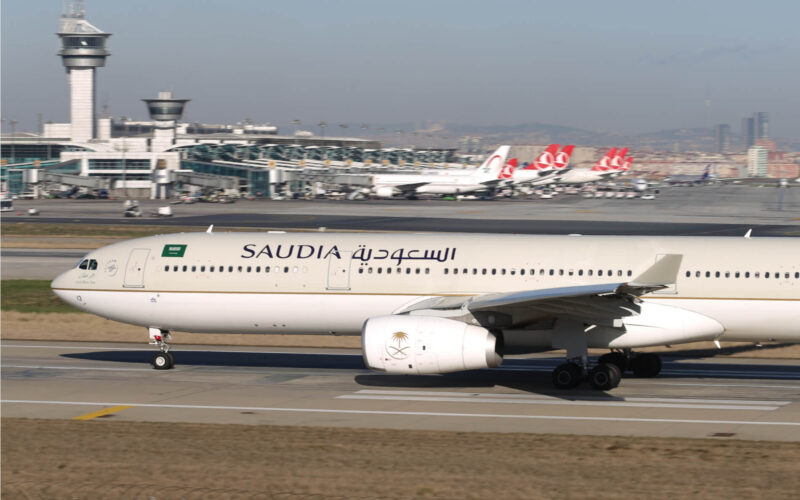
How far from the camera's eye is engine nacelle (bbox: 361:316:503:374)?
905 inches

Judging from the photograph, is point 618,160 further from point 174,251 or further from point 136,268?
point 136,268

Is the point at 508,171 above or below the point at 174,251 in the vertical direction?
below

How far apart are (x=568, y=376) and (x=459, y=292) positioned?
11.9ft

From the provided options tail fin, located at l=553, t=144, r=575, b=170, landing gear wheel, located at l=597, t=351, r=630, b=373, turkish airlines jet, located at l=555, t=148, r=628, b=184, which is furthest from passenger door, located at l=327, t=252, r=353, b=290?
turkish airlines jet, located at l=555, t=148, r=628, b=184

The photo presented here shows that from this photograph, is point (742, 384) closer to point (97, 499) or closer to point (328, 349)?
point (328, 349)

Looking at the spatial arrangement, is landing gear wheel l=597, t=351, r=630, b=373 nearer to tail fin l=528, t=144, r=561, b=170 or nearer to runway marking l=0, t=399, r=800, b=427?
runway marking l=0, t=399, r=800, b=427

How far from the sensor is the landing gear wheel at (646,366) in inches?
1054

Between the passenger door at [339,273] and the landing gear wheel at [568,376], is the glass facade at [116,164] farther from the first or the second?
the landing gear wheel at [568,376]

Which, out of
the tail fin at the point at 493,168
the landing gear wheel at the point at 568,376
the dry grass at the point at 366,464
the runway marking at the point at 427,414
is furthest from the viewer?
the tail fin at the point at 493,168

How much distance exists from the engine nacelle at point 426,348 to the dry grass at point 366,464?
3.77 metres

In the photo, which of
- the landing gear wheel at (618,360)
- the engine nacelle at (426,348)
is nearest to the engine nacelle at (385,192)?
the landing gear wheel at (618,360)

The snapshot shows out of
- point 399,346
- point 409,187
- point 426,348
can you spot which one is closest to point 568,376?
point 426,348

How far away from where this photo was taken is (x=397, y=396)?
2389cm

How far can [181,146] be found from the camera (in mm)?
174125
